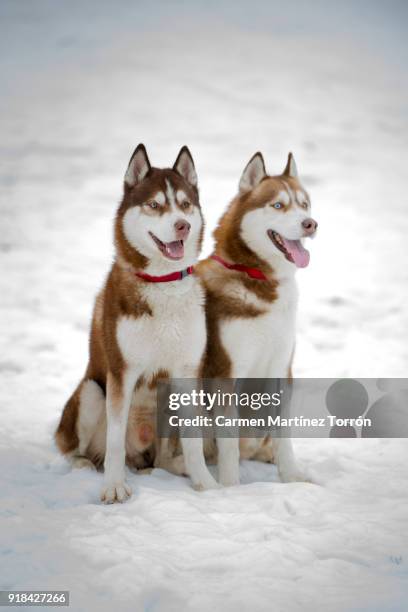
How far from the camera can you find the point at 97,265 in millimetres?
9648

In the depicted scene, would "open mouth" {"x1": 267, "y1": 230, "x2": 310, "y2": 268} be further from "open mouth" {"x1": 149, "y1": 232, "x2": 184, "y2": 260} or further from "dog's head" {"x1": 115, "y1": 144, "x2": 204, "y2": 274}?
"open mouth" {"x1": 149, "y1": 232, "x2": 184, "y2": 260}

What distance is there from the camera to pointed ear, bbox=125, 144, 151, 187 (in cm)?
383

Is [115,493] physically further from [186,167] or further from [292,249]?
[186,167]

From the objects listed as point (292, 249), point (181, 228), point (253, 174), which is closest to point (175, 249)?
point (181, 228)

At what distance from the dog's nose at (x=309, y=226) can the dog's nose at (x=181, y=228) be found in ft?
2.33

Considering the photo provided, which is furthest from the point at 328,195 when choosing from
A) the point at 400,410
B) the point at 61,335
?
the point at 400,410

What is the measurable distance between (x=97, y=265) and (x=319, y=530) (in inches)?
268

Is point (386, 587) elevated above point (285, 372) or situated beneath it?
situated beneath

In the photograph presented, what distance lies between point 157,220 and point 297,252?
0.86m

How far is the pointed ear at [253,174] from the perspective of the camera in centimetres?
424

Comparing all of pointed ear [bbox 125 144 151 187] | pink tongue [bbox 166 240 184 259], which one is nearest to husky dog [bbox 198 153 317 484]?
pink tongue [bbox 166 240 184 259]

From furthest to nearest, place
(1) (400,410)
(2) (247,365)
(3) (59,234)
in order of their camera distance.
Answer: (3) (59,234)
(1) (400,410)
(2) (247,365)

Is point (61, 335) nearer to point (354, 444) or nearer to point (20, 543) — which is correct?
point (354, 444)

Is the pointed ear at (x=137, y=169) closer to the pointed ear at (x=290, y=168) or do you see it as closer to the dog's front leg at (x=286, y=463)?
the pointed ear at (x=290, y=168)
